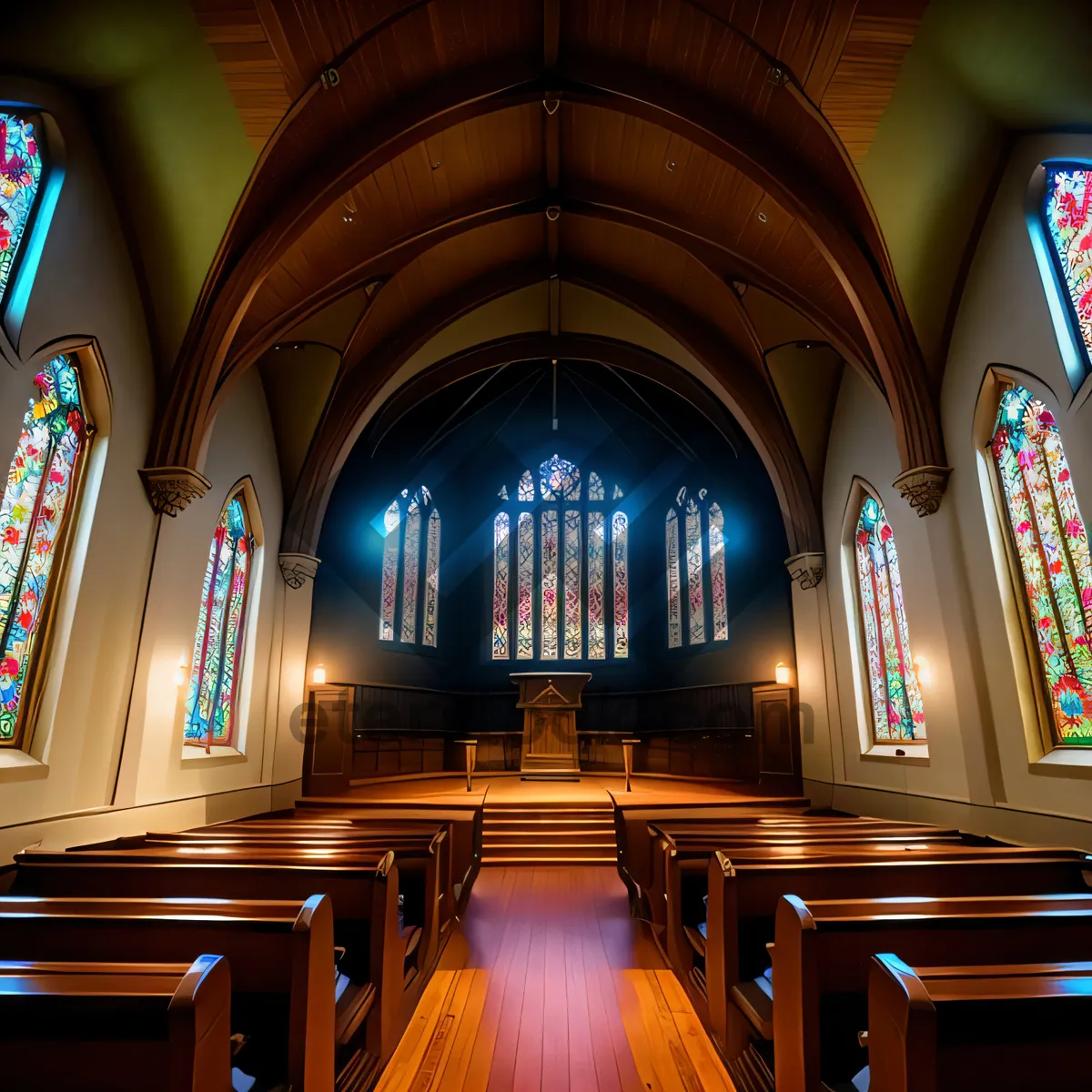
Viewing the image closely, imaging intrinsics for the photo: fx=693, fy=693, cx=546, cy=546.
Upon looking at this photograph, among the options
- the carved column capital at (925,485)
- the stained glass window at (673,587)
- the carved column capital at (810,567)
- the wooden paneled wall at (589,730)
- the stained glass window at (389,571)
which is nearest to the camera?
the carved column capital at (925,485)

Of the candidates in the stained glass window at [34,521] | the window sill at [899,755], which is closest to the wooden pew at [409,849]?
the stained glass window at [34,521]

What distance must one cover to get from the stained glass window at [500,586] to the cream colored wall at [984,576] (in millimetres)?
8439

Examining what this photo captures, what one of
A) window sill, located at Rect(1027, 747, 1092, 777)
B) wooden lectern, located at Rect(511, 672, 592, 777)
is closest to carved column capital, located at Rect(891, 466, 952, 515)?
window sill, located at Rect(1027, 747, 1092, 777)

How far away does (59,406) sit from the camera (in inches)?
219

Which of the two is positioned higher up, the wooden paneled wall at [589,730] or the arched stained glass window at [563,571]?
the arched stained glass window at [563,571]

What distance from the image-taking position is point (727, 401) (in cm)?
1017

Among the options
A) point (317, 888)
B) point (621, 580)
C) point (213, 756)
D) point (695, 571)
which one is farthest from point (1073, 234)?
point (621, 580)

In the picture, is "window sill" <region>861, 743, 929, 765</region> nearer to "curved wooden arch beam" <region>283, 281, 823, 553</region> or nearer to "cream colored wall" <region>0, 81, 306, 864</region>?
"curved wooden arch beam" <region>283, 281, 823, 553</region>

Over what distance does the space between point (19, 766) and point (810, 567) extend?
896 cm

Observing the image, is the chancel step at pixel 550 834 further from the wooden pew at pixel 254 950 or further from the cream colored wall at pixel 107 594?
the wooden pew at pixel 254 950

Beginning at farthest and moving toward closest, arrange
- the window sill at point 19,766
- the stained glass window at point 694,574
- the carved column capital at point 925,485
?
1. the stained glass window at point 694,574
2. the carved column capital at point 925,485
3. the window sill at point 19,766

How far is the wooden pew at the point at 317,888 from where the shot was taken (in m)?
Answer: 2.75

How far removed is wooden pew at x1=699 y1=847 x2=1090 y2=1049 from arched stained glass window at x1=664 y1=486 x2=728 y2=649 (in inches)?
348

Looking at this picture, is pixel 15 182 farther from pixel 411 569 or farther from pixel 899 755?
pixel 411 569
